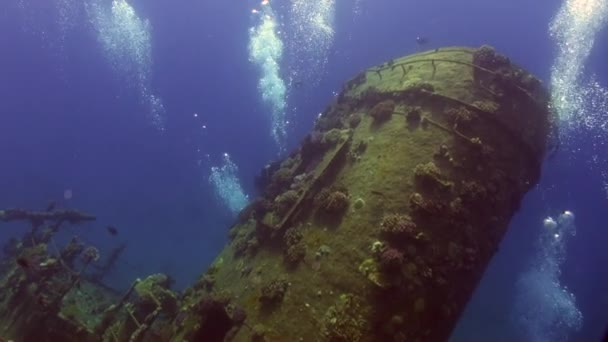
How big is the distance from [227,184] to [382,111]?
71.8m

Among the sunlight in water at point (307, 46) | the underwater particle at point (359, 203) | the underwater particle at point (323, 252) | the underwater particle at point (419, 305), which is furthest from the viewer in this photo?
the sunlight in water at point (307, 46)

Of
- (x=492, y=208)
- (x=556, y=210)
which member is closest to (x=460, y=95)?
(x=492, y=208)

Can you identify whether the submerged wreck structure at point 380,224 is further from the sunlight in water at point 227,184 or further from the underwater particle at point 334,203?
the sunlight in water at point 227,184

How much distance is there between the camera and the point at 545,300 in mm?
62625

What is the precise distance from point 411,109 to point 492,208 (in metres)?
3.61

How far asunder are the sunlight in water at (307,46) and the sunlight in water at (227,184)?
21.5 m

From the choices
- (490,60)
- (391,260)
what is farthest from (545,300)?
(391,260)

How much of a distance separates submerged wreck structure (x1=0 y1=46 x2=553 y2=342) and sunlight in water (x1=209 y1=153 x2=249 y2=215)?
45.4 m

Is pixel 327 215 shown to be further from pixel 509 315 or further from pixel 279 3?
pixel 279 3

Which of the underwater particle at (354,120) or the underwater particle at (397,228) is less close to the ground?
the underwater particle at (354,120)

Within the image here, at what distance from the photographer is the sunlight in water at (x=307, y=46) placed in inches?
3034

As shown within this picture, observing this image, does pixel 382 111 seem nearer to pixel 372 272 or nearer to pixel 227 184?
pixel 372 272

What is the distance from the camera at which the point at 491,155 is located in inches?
496

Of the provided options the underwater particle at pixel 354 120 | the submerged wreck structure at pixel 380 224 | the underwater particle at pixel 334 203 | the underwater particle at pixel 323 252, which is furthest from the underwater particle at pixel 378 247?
the underwater particle at pixel 354 120
